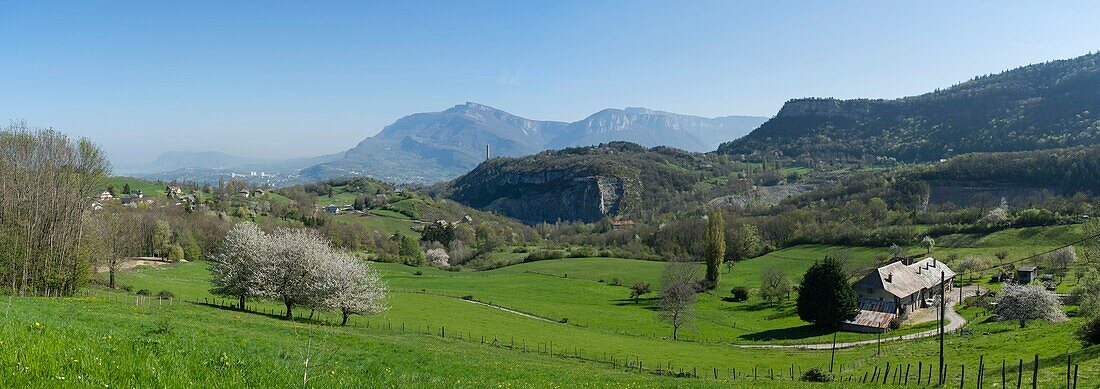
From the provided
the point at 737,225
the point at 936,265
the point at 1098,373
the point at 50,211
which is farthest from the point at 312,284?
the point at 737,225

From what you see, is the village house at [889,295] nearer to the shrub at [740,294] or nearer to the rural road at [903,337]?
the rural road at [903,337]

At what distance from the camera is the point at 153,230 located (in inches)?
3893

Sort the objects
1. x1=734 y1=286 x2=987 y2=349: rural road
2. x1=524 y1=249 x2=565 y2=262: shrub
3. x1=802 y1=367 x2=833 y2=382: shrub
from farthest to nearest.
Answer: x1=524 y1=249 x2=565 y2=262: shrub → x1=734 y1=286 x2=987 y2=349: rural road → x1=802 y1=367 x2=833 y2=382: shrub

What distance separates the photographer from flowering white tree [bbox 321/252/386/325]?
44.5 m

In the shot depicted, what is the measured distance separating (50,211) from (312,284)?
2125 cm

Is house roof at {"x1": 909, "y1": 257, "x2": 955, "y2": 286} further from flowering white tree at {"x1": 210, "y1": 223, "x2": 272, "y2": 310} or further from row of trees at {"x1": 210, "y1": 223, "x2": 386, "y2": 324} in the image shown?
flowering white tree at {"x1": 210, "y1": 223, "x2": 272, "y2": 310}

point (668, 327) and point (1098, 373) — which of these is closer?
point (1098, 373)

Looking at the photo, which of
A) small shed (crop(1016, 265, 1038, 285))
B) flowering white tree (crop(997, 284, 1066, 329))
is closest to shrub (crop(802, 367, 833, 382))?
flowering white tree (crop(997, 284, 1066, 329))

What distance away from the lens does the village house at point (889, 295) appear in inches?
2509

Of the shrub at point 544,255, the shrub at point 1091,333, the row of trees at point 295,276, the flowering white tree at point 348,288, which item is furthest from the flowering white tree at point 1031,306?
the shrub at point 544,255

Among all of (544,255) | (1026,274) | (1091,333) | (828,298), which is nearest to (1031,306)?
(828,298)

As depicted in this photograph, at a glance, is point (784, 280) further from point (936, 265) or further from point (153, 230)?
point (153, 230)

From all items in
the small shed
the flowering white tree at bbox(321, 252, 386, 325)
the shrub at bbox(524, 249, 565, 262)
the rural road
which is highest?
the flowering white tree at bbox(321, 252, 386, 325)

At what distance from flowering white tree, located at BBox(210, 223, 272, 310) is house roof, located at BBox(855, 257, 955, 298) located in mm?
68389
